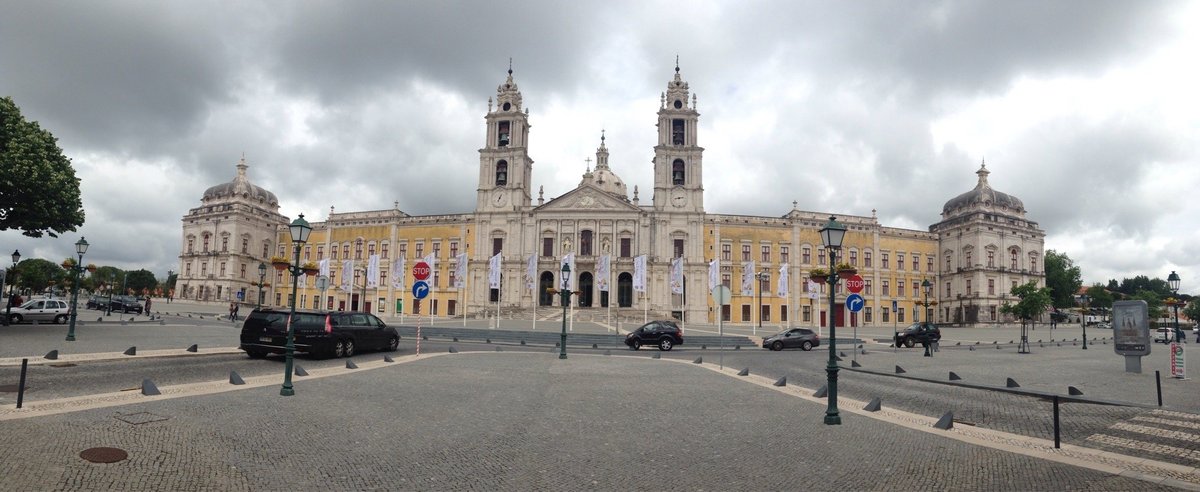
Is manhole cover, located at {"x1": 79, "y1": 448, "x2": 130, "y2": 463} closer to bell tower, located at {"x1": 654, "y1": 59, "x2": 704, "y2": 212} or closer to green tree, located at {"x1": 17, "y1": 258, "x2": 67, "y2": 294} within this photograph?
bell tower, located at {"x1": 654, "y1": 59, "x2": 704, "y2": 212}

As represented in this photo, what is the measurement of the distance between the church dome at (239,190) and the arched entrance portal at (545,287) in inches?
1615

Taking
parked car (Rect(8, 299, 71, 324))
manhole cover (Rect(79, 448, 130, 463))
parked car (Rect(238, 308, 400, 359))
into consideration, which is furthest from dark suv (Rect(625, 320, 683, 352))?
parked car (Rect(8, 299, 71, 324))

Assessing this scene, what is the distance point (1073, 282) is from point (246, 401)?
104 m

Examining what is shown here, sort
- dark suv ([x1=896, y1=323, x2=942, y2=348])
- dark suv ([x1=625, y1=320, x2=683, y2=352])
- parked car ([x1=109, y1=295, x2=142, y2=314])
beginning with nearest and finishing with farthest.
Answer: dark suv ([x1=625, y1=320, x2=683, y2=352]) < dark suv ([x1=896, y1=323, x2=942, y2=348]) < parked car ([x1=109, y1=295, x2=142, y2=314])

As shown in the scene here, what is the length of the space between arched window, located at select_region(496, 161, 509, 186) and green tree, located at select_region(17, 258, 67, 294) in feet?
162

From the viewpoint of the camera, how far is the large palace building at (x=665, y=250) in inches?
2456

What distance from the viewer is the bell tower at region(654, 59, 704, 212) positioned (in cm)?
6406

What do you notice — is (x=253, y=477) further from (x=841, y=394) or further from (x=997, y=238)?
(x=997, y=238)

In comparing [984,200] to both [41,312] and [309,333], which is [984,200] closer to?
[309,333]

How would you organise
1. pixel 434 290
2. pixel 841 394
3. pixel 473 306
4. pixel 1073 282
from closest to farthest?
pixel 841 394, pixel 473 306, pixel 434 290, pixel 1073 282

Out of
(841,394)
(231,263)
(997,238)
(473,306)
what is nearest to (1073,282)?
(997,238)

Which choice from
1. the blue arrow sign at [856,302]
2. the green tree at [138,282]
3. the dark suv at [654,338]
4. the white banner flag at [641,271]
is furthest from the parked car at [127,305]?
the green tree at [138,282]

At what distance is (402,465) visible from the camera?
694 centimetres

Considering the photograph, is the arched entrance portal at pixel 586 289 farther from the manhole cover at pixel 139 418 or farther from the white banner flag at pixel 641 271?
the manhole cover at pixel 139 418
